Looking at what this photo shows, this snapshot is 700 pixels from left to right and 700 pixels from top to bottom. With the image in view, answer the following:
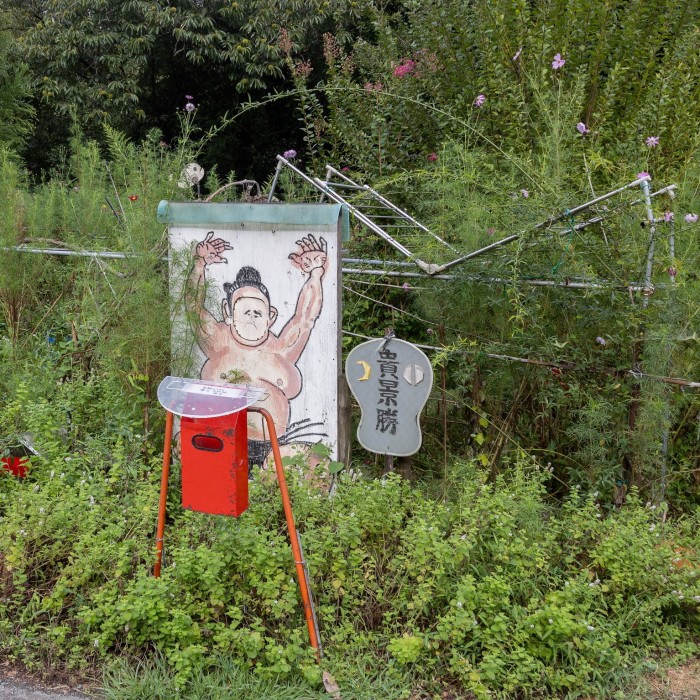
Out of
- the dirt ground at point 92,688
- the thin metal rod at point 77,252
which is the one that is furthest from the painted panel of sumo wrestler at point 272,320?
the dirt ground at point 92,688

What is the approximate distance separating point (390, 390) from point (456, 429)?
83cm

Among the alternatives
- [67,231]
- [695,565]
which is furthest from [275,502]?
[67,231]

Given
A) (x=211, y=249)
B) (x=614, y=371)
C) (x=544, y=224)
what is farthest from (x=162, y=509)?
(x=614, y=371)

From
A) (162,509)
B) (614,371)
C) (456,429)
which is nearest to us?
(162,509)

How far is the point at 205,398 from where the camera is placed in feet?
10.5

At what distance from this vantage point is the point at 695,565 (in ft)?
11.6

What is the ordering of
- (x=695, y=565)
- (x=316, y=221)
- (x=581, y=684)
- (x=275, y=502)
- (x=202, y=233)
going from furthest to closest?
(x=202, y=233)
(x=316, y=221)
(x=275, y=502)
(x=695, y=565)
(x=581, y=684)

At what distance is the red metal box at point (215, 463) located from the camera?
320 centimetres

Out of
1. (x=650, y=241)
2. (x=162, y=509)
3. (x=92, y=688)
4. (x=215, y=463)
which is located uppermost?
(x=650, y=241)

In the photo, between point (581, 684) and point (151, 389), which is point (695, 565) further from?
point (151, 389)

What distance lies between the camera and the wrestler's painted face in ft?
14.5

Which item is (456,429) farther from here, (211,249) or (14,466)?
(14,466)

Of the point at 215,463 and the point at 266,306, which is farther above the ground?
the point at 266,306

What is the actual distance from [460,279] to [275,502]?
158cm
